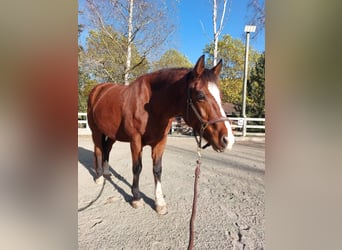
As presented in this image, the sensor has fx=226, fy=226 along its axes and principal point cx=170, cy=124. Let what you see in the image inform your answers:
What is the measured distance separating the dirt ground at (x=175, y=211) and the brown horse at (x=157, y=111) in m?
0.16

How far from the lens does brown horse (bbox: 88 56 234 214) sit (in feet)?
3.67

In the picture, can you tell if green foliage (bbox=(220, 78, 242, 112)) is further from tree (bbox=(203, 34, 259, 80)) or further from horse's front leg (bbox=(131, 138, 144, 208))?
horse's front leg (bbox=(131, 138, 144, 208))

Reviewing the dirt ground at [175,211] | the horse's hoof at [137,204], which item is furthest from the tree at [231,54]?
the horse's hoof at [137,204]

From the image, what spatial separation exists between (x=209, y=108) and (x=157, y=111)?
54cm

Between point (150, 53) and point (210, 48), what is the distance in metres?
0.42

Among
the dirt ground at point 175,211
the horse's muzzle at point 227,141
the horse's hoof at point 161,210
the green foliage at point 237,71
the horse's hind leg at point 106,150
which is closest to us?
the horse's muzzle at point 227,141

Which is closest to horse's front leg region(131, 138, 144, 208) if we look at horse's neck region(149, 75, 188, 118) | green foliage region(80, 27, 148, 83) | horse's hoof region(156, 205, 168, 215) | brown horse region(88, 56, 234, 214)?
brown horse region(88, 56, 234, 214)

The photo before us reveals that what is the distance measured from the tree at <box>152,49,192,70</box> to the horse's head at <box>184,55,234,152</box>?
510 mm

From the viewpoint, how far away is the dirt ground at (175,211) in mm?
1253

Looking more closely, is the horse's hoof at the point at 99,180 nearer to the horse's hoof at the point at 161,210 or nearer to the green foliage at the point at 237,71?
the horse's hoof at the point at 161,210

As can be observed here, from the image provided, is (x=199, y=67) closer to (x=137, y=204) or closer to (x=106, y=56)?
(x=106, y=56)

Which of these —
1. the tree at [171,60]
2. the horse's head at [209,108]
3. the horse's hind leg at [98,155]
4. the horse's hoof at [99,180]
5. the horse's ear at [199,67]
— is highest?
the tree at [171,60]
